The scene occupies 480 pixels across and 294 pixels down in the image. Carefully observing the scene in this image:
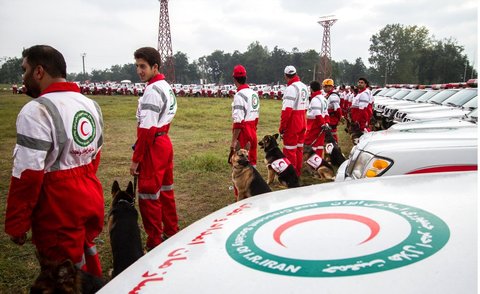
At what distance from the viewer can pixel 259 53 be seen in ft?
333

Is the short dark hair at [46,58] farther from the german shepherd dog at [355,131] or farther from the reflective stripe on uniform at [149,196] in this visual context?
the german shepherd dog at [355,131]

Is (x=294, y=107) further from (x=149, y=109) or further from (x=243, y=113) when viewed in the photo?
(x=149, y=109)

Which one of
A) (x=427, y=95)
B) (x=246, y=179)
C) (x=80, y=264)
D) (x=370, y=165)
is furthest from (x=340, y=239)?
(x=427, y=95)

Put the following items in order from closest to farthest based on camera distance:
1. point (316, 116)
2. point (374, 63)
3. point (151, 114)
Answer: point (151, 114) → point (316, 116) → point (374, 63)

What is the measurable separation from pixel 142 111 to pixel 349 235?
2648 mm

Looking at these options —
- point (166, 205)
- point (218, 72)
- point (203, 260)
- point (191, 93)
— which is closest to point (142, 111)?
point (166, 205)

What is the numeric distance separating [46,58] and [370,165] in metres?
2.92

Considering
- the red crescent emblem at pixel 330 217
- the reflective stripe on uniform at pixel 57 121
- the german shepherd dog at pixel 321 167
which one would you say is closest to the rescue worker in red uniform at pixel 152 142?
the reflective stripe on uniform at pixel 57 121

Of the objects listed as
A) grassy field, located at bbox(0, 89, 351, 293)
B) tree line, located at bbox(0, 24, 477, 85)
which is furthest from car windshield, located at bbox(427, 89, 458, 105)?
tree line, located at bbox(0, 24, 477, 85)

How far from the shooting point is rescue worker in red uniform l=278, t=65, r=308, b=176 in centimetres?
627

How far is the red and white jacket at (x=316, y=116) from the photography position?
7523 millimetres

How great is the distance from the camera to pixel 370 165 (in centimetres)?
354

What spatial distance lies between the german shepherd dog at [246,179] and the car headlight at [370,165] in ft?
4.05

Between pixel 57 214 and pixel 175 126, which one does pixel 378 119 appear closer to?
pixel 175 126
